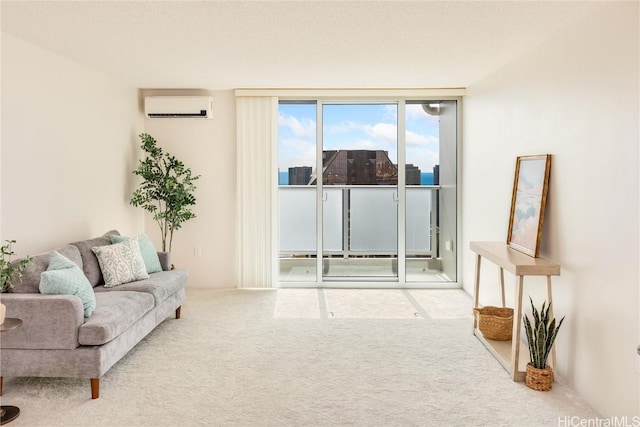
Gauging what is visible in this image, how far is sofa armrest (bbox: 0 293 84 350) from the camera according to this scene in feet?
9.12

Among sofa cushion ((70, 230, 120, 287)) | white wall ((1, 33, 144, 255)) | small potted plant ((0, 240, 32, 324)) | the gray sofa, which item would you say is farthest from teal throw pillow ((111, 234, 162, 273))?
the gray sofa

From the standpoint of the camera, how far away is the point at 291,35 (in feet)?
11.2

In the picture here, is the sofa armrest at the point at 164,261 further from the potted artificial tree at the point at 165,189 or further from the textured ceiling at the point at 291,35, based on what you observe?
the textured ceiling at the point at 291,35

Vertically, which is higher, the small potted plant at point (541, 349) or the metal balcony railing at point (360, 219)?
the metal balcony railing at point (360, 219)

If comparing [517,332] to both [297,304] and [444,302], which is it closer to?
[444,302]

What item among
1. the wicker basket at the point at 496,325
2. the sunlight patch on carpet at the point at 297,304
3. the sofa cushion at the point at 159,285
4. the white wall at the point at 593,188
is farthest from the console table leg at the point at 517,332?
the sofa cushion at the point at 159,285

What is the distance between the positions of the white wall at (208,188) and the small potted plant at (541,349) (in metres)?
3.74

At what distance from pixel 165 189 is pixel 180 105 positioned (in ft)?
3.49

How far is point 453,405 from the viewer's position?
273 centimetres

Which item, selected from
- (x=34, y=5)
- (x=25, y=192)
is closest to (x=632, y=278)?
(x=34, y=5)

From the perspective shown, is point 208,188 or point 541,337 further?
point 208,188

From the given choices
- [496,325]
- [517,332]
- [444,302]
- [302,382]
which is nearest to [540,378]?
[517,332]

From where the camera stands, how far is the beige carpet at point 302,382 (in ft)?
8.54

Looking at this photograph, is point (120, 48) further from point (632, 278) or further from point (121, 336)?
point (632, 278)
